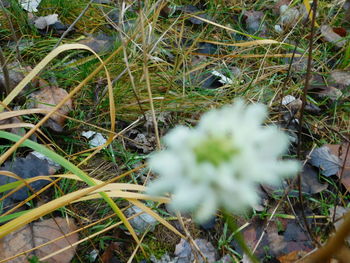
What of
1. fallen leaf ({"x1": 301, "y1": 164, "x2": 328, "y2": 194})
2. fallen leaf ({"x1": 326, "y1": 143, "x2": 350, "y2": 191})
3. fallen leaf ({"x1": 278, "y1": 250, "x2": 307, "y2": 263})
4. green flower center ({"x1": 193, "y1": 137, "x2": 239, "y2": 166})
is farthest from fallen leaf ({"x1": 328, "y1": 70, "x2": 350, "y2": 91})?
green flower center ({"x1": 193, "y1": 137, "x2": 239, "y2": 166})

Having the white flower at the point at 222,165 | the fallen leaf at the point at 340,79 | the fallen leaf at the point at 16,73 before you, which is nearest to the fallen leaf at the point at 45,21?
the fallen leaf at the point at 16,73

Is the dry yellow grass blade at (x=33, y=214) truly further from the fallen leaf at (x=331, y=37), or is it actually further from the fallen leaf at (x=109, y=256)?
the fallen leaf at (x=331, y=37)

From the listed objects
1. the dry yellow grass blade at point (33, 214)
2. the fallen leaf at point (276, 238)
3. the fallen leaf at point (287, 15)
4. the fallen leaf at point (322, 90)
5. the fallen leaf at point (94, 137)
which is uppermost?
the fallen leaf at point (287, 15)

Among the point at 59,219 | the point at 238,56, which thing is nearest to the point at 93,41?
the point at 238,56

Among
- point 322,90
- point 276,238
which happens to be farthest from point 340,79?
point 276,238

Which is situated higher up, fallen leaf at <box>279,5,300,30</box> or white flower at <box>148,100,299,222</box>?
white flower at <box>148,100,299,222</box>

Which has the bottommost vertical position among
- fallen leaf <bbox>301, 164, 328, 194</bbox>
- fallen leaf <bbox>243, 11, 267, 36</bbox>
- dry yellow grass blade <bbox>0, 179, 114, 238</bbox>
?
fallen leaf <bbox>301, 164, 328, 194</bbox>

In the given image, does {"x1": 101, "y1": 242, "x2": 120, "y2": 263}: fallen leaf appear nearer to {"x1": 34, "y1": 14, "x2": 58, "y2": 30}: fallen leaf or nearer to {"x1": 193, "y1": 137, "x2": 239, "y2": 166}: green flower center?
{"x1": 193, "y1": 137, "x2": 239, "y2": 166}: green flower center
